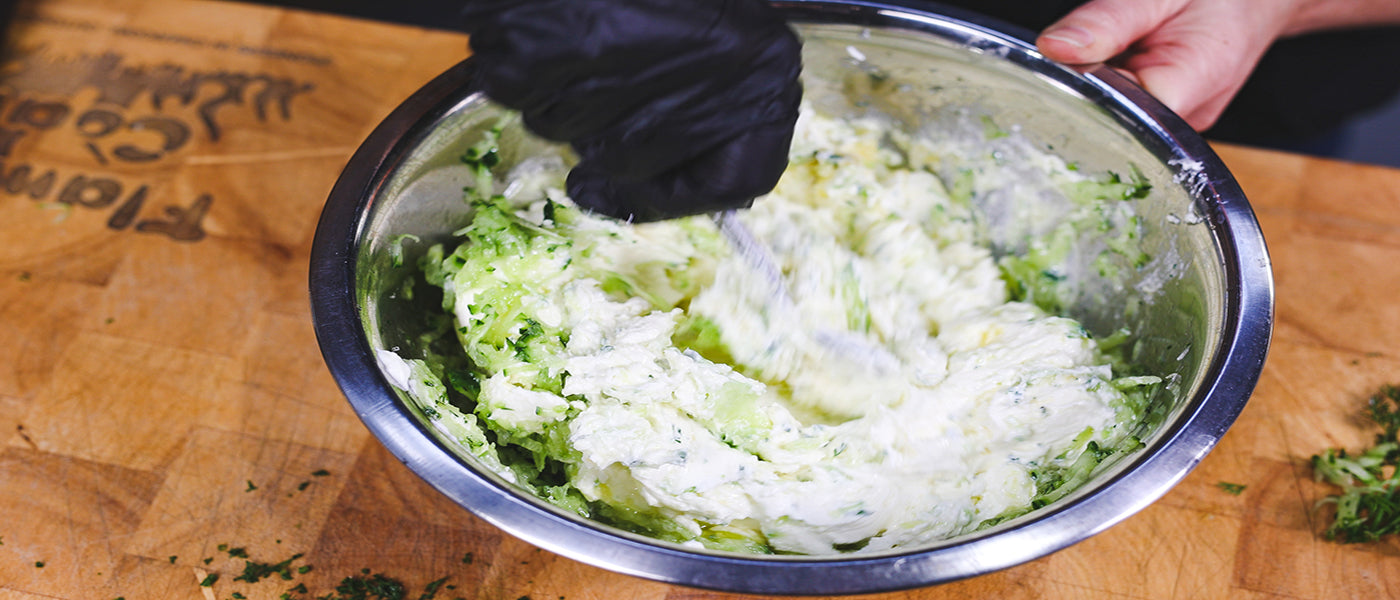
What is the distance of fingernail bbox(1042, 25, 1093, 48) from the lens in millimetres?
1688

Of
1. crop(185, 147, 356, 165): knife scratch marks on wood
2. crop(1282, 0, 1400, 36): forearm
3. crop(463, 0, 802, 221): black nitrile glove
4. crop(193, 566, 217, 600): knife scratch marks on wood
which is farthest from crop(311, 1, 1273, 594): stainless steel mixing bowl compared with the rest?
crop(1282, 0, 1400, 36): forearm

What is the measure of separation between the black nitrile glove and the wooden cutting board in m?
0.64

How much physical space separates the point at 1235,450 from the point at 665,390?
1.05 m

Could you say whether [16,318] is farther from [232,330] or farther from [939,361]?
[939,361]

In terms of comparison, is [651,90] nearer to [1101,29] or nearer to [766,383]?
[766,383]

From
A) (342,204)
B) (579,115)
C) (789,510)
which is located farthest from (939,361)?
(342,204)

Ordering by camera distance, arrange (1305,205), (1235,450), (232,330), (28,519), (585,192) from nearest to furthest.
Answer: (585,192)
(28,519)
(1235,450)
(232,330)
(1305,205)

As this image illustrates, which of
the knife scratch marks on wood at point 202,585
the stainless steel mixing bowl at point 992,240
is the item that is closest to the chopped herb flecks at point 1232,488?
the stainless steel mixing bowl at point 992,240

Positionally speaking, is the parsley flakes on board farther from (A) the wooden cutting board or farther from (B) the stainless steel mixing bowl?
(B) the stainless steel mixing bowl

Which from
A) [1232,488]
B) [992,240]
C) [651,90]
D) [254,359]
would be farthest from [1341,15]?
[254,359]

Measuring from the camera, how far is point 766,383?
163cm

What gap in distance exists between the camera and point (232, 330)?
1818 millimetres

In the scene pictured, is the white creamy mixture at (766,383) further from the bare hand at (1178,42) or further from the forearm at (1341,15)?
the forearm at (1341,15)

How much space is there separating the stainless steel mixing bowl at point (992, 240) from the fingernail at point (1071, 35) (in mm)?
51
